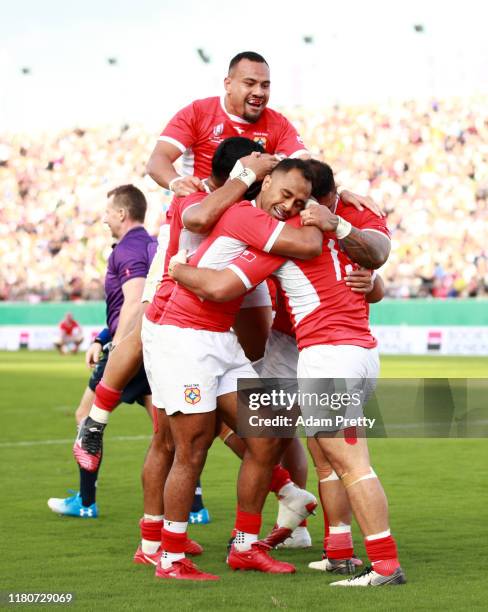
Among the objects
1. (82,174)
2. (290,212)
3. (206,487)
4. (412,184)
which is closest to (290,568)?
(290,212)

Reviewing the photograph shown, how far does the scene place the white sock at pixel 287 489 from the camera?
24.7 feet

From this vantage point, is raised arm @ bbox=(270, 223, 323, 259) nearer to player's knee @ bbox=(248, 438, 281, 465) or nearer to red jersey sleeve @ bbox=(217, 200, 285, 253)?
red jersey sleeve @ bbox=(217, 200, 285, 253)

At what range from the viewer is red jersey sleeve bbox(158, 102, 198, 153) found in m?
7.95

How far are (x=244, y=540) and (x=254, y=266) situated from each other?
1.55 meters

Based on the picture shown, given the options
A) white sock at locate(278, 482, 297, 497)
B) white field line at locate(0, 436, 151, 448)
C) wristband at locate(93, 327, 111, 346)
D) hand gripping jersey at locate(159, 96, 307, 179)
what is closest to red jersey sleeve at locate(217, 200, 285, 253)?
hand gripping jersey at locate(159, 96, 307, 179)

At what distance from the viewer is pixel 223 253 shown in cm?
650

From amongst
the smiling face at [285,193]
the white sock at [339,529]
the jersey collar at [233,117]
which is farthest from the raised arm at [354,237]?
the jersey collar at [233,117]

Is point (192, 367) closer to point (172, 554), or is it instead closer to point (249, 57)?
point (172, 554)

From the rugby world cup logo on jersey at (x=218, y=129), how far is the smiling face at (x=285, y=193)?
1.59 m

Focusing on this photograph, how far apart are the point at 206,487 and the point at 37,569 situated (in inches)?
145

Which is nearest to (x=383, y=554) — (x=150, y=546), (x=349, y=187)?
(x=150, y=546)

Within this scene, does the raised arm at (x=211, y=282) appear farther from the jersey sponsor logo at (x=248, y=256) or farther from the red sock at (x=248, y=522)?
the red sock at (x=248, y=522)

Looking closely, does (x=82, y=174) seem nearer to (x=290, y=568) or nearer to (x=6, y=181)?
(x=6, y=181)

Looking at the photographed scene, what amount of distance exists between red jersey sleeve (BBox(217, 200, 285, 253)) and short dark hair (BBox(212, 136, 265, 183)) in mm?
431
